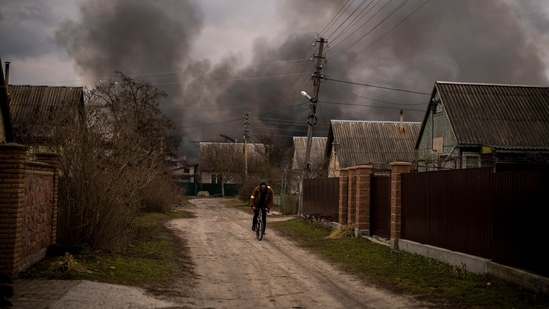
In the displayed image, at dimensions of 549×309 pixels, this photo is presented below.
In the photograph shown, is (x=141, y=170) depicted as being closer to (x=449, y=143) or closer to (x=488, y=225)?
(x=488, y=225)

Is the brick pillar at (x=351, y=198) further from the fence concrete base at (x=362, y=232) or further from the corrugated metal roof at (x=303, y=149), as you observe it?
the corrugated metal roof at (x=303, y=149)

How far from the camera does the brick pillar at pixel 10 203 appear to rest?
27.9 feet

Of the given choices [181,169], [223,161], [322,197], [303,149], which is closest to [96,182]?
[322,197]

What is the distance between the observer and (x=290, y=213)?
33.0 meters

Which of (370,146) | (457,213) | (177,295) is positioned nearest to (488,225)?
(457,213)

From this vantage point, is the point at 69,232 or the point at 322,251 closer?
the point at 69,232

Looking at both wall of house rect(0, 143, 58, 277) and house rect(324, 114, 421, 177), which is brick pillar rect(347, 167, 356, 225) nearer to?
wall of house rect(0, 143, 58, 277)

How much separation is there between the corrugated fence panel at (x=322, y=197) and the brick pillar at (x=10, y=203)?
13766mm

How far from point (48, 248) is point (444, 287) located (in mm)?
7201

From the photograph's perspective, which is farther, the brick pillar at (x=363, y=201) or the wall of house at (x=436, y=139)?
the wall of house at (x=436, y=139)

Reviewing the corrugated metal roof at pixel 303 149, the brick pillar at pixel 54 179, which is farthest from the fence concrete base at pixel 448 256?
the corrugated metal roof at pixel 303 149

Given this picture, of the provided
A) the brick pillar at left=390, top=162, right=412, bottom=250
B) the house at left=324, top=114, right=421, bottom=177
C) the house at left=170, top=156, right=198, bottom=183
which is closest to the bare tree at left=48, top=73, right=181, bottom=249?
the brick pillar at left=390, top=162, right=412, bottom=250

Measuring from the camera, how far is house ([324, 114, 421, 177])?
3922 centimetres

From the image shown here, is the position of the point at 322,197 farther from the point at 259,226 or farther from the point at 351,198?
the point at 259,226
